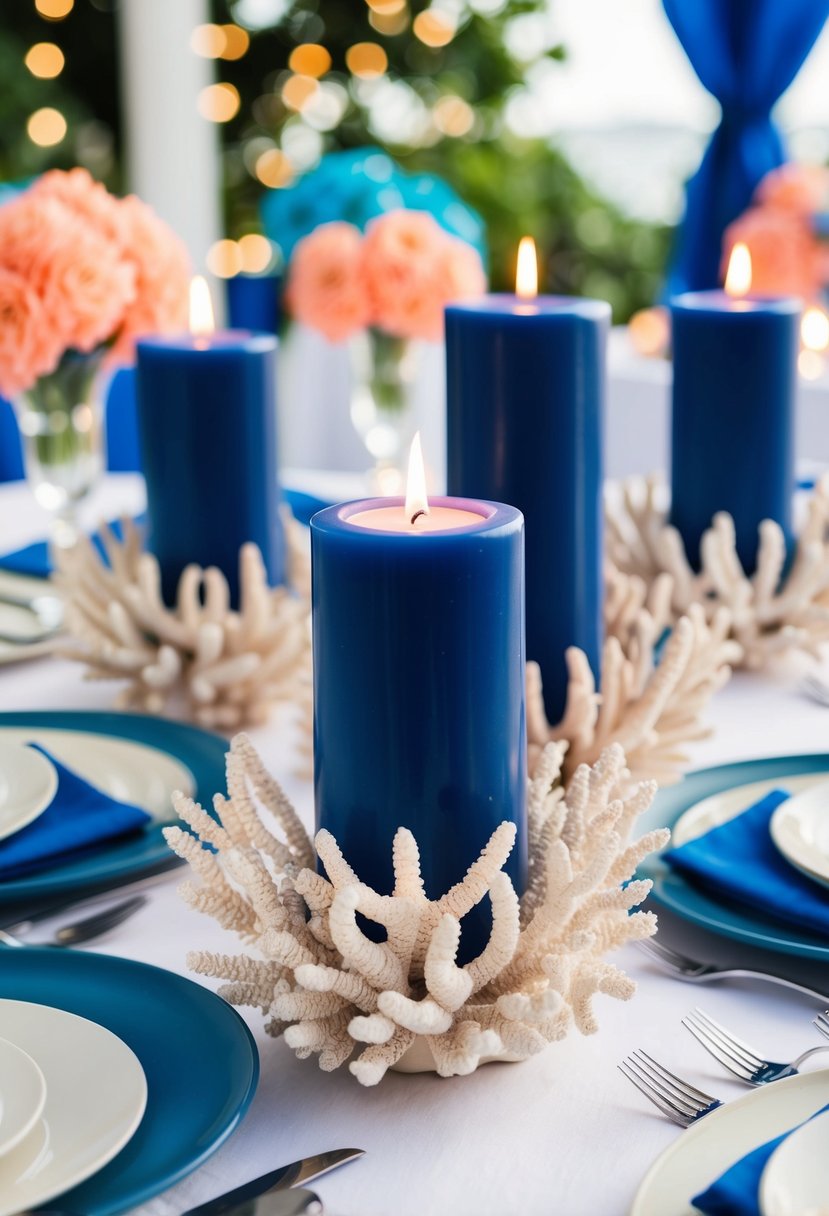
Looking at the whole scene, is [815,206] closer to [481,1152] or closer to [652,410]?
[652,410]

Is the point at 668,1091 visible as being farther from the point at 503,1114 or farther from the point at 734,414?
the point at 734,414

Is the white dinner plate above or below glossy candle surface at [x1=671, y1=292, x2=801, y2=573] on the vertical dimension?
below

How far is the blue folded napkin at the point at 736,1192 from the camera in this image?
0.43 metres

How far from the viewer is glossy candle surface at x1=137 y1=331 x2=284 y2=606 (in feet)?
3.15

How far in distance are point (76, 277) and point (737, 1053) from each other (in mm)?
773

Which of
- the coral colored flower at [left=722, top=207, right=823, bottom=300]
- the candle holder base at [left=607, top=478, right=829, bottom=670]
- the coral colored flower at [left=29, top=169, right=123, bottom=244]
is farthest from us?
the coral colored flower at [left=722, top=207, right=823, bottom=300]

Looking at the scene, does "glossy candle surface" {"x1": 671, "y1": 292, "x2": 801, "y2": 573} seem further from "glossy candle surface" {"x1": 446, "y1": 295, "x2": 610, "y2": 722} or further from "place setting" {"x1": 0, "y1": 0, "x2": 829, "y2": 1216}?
"glossy candle surface" {"x1": 446, "y1": 295, "x2": 610, "y2": 722}

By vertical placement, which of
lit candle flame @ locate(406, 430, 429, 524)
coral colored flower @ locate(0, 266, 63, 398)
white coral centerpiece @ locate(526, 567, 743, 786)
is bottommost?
white coral centerpiece @ locate(526, 567, 743, 786)

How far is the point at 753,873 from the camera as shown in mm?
674

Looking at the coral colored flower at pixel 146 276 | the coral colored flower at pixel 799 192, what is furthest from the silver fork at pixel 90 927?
the coral colored flower at pixel 799 192

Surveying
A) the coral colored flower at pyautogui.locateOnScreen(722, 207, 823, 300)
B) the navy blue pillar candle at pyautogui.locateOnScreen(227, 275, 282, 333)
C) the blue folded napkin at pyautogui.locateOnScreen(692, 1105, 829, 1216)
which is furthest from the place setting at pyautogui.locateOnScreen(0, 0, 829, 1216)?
the navy blue pillar candle at pyautogui.locateOnScreen(227, 275, 282, 333)

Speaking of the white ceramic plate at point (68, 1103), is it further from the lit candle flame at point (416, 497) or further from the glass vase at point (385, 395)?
the glass vase at point (385, 395)

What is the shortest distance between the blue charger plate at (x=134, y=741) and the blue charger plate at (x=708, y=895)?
0.24 metres

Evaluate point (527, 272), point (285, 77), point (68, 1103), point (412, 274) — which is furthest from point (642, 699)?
point (285, 77)
